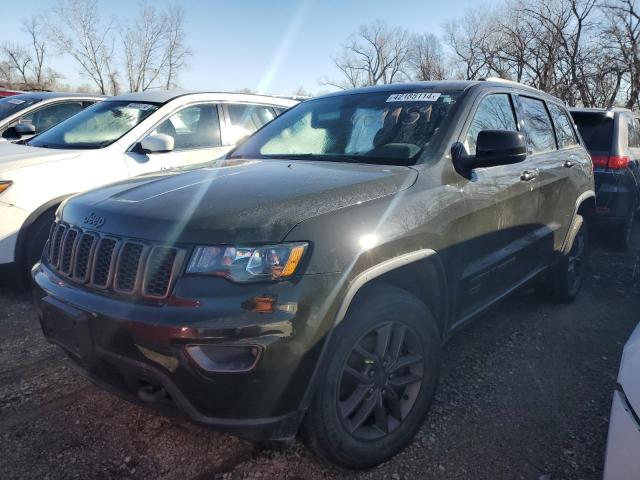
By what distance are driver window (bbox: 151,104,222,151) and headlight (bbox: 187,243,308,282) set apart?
3.51 meters

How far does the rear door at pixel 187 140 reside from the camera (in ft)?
15.5

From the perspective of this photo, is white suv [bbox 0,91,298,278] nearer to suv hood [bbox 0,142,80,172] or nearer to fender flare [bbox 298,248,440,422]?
suv hood [bbox 0,142,80,172]

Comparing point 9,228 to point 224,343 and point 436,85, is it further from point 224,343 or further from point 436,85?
point 436,85

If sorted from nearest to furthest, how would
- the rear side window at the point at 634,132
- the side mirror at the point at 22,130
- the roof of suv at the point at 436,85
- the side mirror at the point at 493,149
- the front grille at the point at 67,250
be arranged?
1. the front grille at the point at 67,250
2. the side mirror at the point at 493,149
3. the roof of suv at the point at 436,85
4. the side mirror at the point at 22,130
5. the rear side window at the point at 634,132

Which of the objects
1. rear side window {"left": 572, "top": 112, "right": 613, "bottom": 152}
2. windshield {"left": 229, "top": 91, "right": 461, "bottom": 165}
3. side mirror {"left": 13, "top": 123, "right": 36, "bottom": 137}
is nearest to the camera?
windshield {"left": 229, "top": 91, "right": 461, "bottom": 165}

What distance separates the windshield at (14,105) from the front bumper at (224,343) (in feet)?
21.4

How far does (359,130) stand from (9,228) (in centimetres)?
294

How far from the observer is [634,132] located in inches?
263

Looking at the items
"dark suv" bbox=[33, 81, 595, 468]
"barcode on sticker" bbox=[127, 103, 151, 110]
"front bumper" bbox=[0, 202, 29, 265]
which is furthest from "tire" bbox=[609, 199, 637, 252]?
"front bumper" bbox=[0, 202, 29, 265]

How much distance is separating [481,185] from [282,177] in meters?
1.15

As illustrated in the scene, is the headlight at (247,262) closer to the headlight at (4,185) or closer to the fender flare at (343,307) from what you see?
the fender flare at (343,307)

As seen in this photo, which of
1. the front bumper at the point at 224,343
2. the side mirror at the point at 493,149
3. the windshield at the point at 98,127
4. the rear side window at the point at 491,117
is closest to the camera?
the front bumper at the point at 224,343

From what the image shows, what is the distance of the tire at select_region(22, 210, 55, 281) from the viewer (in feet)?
13.1

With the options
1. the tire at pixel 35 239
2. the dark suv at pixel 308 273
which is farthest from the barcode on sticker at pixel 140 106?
the dark suv at pixel 308 273
